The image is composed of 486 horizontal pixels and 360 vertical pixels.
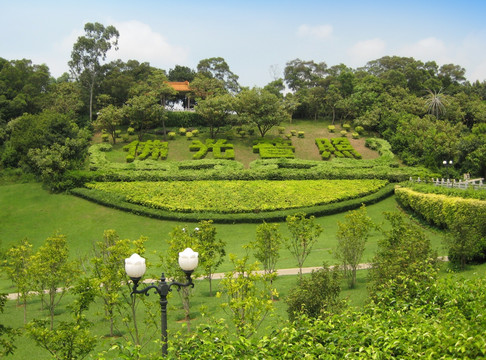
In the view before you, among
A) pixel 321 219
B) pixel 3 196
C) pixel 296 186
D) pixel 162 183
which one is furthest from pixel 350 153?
pixel 3 196

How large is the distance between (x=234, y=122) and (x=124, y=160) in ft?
35.3

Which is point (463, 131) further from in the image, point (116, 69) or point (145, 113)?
point (116, 69)

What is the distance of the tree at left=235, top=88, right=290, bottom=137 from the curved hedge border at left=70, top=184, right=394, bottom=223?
1226cm

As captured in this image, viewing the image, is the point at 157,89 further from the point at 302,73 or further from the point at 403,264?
the point at 403,264

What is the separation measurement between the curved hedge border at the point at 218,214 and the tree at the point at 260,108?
12261mm

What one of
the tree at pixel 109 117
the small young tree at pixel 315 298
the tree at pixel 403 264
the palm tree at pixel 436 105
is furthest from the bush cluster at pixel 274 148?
the small young tree at pixel 315 298

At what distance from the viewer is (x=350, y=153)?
34875 mm

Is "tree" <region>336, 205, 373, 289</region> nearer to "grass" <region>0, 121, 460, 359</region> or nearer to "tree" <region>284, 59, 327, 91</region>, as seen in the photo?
"grass" <region>0, 121, 460, 359</region>

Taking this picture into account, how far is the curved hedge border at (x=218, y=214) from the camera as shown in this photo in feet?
75.8

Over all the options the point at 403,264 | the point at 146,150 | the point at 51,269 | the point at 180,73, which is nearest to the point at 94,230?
the point at 51,269

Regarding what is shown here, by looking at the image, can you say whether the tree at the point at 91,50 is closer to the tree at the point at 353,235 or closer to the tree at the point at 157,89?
the tree at the point at 157,89

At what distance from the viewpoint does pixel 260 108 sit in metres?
35.7

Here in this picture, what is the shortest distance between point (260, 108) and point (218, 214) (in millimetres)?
14769

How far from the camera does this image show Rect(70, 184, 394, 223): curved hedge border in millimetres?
23094
